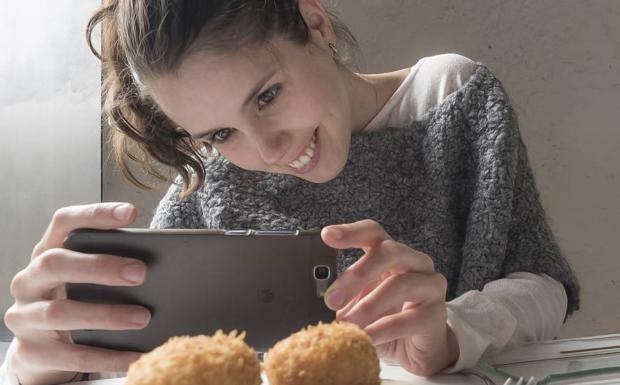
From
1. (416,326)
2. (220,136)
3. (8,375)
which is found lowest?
(8,375)

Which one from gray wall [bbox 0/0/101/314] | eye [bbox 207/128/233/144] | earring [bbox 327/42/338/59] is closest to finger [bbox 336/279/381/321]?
eye [bbox 207/128/233/144]

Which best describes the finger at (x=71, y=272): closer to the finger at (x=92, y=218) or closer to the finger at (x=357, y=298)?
the finger at (x=92, y=218)

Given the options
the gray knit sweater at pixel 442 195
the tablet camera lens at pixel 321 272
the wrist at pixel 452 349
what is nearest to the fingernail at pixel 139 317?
the tablet camera lens at pixel 321 272

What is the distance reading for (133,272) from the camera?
55 centimetres

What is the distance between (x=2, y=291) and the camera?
153 cm

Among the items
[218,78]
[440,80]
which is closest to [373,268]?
[218,78]

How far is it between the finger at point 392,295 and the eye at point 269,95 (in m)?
0.25

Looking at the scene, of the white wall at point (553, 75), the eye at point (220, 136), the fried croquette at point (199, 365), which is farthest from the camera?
the white wall at point (553, 75)

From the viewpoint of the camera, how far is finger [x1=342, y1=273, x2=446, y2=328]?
1.87 feet

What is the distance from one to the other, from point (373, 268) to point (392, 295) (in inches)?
1.2

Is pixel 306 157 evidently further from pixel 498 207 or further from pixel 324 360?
pixel 324 360

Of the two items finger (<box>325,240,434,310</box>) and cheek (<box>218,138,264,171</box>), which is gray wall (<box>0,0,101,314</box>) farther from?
finger (<box>325,240,434,310</box>)

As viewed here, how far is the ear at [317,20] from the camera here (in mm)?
834

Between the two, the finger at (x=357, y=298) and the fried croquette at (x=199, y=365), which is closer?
the fried croquette at (x=199, y=365)
